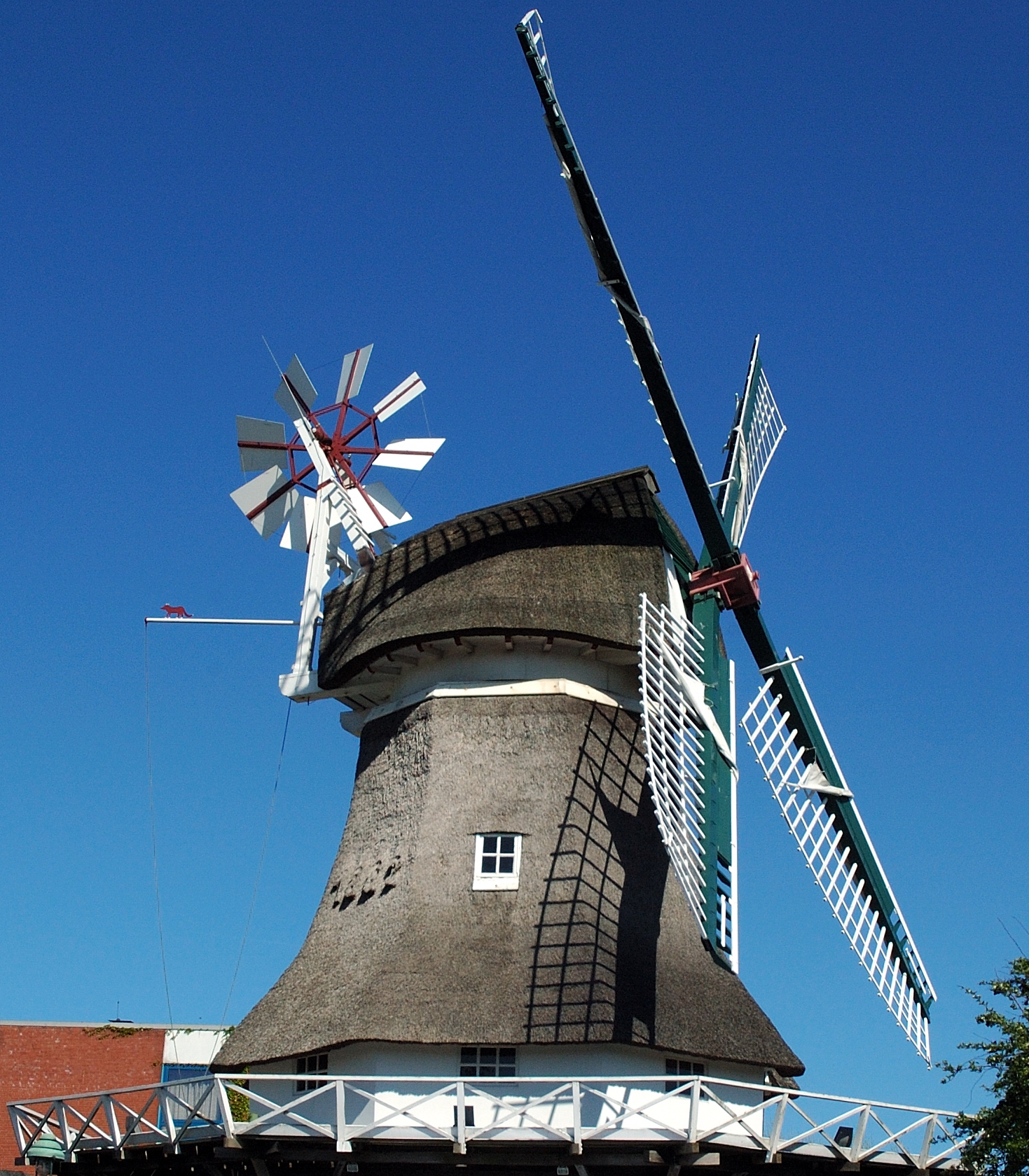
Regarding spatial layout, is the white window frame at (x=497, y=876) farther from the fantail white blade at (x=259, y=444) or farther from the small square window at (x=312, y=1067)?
the fantail white blade at (x=259, y=444)

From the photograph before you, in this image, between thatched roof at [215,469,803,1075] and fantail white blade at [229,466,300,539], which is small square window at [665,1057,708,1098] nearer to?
thatched roof at [215,469,803,1075]

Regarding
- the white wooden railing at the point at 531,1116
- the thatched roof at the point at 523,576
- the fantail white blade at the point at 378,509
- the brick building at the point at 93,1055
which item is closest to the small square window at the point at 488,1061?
the white wooden railing at the point at 531,1116

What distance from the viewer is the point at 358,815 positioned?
16.5 meters

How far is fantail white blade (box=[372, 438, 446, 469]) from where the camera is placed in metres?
18.9

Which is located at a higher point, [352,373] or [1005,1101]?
[352,373]

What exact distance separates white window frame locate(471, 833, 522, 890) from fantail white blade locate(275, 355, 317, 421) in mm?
6777

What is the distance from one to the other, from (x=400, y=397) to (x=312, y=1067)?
9079 millimetres

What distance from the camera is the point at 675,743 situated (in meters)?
14.9

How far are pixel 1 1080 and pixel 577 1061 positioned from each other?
15006 millimetres

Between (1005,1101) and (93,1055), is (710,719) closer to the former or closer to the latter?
(1005,1101)

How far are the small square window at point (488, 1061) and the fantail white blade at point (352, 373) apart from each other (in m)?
9.15

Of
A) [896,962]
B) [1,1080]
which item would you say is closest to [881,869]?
[896,962]

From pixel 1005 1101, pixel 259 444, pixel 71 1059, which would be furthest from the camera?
pixel 71 1059

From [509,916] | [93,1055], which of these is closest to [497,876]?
[509,916]
